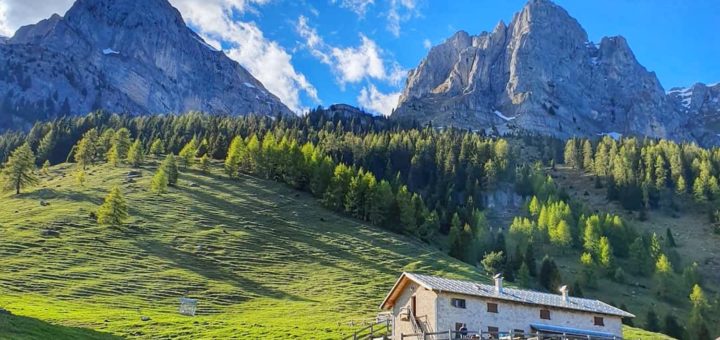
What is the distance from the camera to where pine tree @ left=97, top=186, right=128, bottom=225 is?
371 ft

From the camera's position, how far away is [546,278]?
121m

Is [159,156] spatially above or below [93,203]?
above

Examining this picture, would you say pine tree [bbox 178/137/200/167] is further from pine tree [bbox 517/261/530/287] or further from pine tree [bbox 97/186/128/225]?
pine tree [bbox 517/261/530/287]

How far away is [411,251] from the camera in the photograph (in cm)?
11938

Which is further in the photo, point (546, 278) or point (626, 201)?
point (626, 201)

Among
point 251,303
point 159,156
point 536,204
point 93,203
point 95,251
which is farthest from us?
point 159,156

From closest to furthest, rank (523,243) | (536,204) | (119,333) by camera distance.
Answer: (119,333), (523,243), (536,204)

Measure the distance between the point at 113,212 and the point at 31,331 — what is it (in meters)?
76.3

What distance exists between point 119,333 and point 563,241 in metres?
111

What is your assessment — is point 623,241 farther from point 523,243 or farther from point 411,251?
point 411,251

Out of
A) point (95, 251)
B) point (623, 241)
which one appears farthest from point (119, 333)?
point (623, 241)

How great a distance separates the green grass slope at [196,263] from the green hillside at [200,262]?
0.68 ft

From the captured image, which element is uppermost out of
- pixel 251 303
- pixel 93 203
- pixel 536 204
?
pixel 536 204

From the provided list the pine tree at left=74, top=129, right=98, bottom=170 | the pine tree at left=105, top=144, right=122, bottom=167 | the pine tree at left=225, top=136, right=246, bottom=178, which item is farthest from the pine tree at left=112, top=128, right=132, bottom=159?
the pine tree at left=225, top=136, right=246, bottom=178
